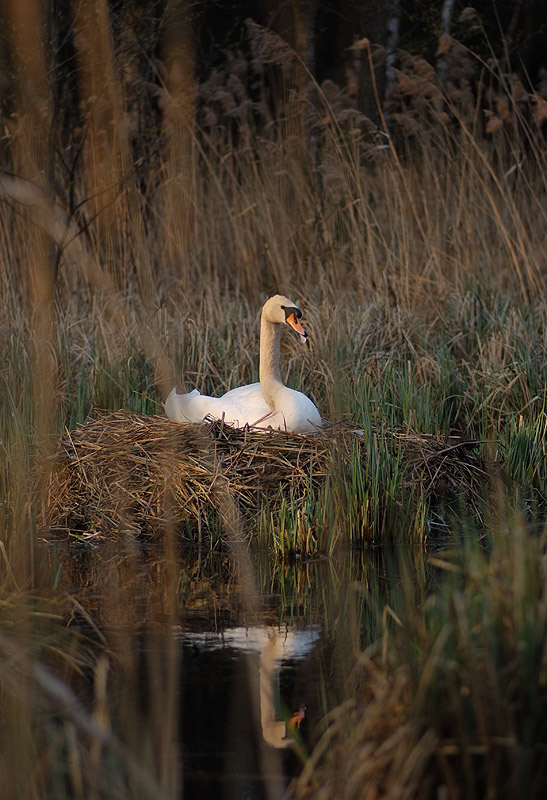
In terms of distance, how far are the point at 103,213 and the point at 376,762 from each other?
661 cm

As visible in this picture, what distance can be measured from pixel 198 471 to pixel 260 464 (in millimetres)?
272

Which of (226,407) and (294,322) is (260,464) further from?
(294,322)

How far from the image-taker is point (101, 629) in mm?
3588

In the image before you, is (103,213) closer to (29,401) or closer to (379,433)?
(29,401)

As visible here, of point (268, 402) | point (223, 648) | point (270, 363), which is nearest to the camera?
point (223, 648)

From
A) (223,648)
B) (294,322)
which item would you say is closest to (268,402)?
(294,322)

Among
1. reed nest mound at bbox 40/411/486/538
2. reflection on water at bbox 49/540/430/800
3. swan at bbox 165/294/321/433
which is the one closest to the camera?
reflection on water at bbox 49/540/430/800

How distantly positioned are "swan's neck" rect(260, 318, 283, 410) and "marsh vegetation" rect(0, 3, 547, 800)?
290mm

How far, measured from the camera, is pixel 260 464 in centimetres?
504

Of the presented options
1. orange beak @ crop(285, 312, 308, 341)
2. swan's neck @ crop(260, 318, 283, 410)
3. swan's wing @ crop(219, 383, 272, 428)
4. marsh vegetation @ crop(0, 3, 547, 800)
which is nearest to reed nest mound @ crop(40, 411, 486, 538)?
marsh vegetation @ crop(0, 3, 547, 800)

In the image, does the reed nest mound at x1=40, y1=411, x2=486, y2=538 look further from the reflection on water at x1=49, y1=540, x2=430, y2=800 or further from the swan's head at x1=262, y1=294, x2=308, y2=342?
the swan's head at x1=262, y1=294, x2=308, y2=342

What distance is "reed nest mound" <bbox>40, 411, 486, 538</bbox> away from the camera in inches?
193

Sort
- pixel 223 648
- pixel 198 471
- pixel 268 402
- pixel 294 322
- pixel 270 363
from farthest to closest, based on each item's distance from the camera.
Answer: pixel 270 363
pixel 268 402
pixel 294 322
pixel 198 471
pixel 223 648

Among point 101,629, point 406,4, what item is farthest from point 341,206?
point 406,4
